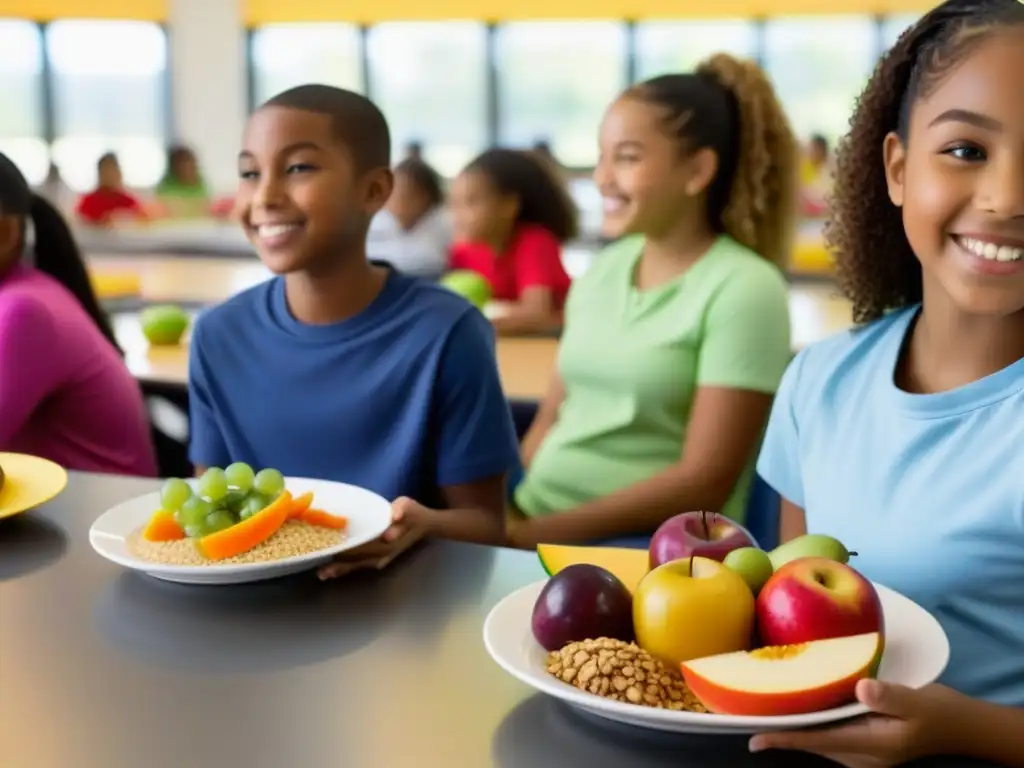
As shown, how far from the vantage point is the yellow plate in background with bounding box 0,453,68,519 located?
1215 mm

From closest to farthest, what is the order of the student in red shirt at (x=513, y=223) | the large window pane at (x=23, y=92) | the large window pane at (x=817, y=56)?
the student in red shirt at (x=513, y=223) → the large window pane at (x=23, y=92) → the large window pane at (x=817, y=56)

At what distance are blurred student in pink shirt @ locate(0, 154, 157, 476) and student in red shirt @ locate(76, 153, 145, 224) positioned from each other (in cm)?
486

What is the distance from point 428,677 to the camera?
0.86 m

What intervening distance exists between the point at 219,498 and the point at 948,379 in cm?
69

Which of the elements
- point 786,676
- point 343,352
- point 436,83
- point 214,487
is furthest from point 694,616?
point 436,83

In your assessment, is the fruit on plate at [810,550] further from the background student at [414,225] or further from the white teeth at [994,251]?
the background student at [414,225]

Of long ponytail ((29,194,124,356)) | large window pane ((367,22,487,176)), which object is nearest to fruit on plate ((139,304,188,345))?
long ponytail ((29,194,124,356))

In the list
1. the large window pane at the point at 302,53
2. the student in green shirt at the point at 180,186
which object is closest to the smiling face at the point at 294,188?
the student in green shirt at the point at 180,186

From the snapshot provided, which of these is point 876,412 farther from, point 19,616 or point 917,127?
point 19,616

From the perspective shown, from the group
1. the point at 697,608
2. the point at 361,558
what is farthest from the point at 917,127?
the point at 361,558

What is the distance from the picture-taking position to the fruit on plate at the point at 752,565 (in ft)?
2.73

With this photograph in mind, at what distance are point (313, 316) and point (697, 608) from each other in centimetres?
85

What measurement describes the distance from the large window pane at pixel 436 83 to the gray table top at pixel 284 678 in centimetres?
816

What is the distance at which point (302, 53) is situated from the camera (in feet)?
30.1
